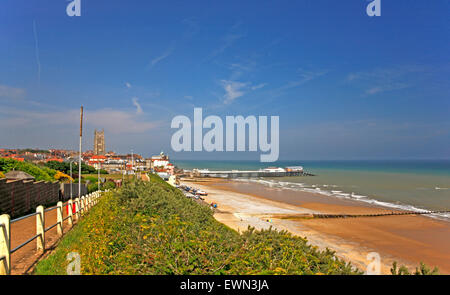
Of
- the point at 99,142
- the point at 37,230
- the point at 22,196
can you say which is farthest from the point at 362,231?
the point at 99,142

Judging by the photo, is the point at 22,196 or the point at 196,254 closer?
the point at 196,254

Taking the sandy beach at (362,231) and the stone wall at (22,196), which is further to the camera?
the sandy beach at (362,231)

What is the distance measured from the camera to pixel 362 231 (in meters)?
23.2

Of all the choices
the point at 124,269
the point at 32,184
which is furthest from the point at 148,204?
the point at 32,184

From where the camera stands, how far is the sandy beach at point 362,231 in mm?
17000

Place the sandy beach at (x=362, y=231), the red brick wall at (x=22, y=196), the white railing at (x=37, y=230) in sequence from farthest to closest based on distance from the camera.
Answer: the sandy beach at (x=362, y=231)
the red brick wall at (x=22, y=196)
the white railing at (x=37, y=230)

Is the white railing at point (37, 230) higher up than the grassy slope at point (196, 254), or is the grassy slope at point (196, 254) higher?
the grassy slope at point (196, 254)

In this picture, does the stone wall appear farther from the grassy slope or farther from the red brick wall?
the grassy slope

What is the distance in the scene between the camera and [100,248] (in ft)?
12.1

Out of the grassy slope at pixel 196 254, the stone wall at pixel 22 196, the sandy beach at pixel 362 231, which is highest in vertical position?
the grassy slope at pixel 196 254

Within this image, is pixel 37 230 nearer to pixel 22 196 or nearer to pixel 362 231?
pixel 22 196

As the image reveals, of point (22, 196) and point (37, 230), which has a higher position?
point (37, 230)

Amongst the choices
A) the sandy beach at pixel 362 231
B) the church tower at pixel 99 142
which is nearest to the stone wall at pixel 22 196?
the sandy beach at pixel 362 231

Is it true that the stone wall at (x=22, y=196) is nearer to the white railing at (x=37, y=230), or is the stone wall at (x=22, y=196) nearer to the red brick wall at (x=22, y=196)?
the red brick wall at (x=22, y=196)
